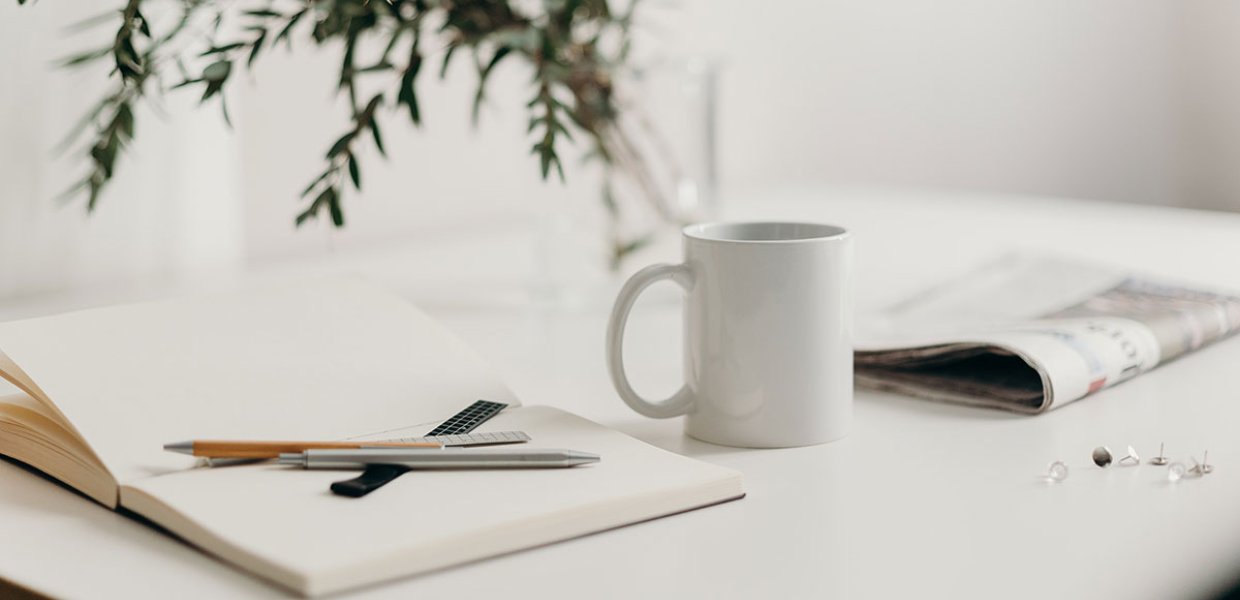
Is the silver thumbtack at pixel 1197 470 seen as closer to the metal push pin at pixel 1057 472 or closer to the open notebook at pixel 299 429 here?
the metal push pin at pixel 1057 472

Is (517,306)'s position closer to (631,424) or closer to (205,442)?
(631,424)

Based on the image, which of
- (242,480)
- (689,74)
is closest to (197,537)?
(242,480)

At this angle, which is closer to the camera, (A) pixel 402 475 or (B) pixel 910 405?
(A) pixel 402 475

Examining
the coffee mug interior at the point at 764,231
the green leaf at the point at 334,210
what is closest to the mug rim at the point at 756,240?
the coffee mug interior at the point at 764,231

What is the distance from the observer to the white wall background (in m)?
1.05

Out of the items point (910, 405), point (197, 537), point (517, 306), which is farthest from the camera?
point (517, 306)

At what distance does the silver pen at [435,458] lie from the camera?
561mm

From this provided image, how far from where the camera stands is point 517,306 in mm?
1043

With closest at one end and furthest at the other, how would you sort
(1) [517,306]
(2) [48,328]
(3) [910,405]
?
(2) [48,328] → (3) [910,405] → (1) [517,306]

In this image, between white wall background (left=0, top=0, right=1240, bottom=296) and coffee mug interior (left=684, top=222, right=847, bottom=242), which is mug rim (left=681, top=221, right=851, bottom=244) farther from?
white wall background (left=0, top=0, right=1240, bottom=296)

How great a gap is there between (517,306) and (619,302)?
0.40 meters

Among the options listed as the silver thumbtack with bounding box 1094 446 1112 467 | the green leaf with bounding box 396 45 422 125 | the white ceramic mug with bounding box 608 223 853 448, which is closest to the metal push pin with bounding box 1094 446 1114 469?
the silver thumbtack with bounding box 1094 446 1112 467

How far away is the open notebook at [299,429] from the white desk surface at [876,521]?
0.5 inches

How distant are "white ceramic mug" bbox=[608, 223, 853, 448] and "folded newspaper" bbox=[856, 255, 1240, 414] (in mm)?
112
